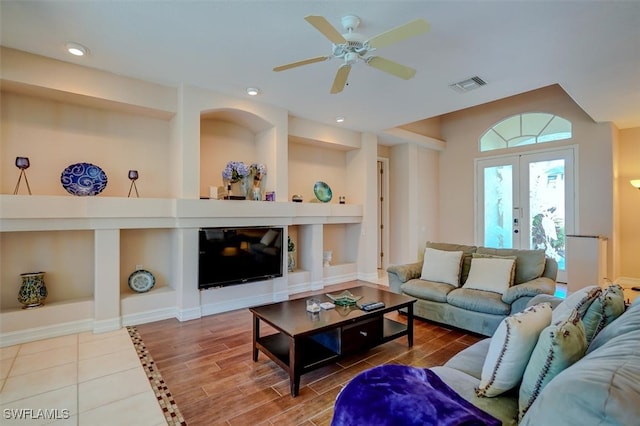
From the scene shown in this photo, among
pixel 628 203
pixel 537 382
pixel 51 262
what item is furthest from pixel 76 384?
pixel 628 203

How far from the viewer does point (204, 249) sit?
12.4 ft

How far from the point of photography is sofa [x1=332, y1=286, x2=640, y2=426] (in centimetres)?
80

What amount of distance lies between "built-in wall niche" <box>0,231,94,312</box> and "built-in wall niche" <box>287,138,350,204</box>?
9.81ft

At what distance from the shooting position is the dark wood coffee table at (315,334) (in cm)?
222

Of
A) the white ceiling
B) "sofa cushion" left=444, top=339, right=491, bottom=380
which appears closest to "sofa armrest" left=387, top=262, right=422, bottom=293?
"sofa cushion" left=444, top=339, right=491, bottom=380

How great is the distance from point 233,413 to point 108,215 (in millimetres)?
2498

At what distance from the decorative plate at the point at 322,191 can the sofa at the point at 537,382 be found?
13.2 ft

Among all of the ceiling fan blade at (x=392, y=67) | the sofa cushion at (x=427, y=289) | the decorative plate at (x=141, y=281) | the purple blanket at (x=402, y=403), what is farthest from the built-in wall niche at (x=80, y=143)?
the purple blanket at (x=402, y=403)

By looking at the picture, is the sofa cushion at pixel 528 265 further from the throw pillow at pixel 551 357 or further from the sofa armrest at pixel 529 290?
the throw pillow at pixel 551 357

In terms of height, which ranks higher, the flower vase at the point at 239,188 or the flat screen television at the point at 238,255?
the flower vase at the point at 239,188

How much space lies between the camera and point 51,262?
11.2ft

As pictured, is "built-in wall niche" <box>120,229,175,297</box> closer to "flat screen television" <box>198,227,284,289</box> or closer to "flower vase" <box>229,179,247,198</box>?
"flat screen television" <box>198,227,284,289</box>

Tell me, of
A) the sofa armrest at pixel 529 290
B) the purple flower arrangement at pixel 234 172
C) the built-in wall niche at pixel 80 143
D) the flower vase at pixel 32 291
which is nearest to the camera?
the sofa armrest at pixel 529 290

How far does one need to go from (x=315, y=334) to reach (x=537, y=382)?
4.85ft
